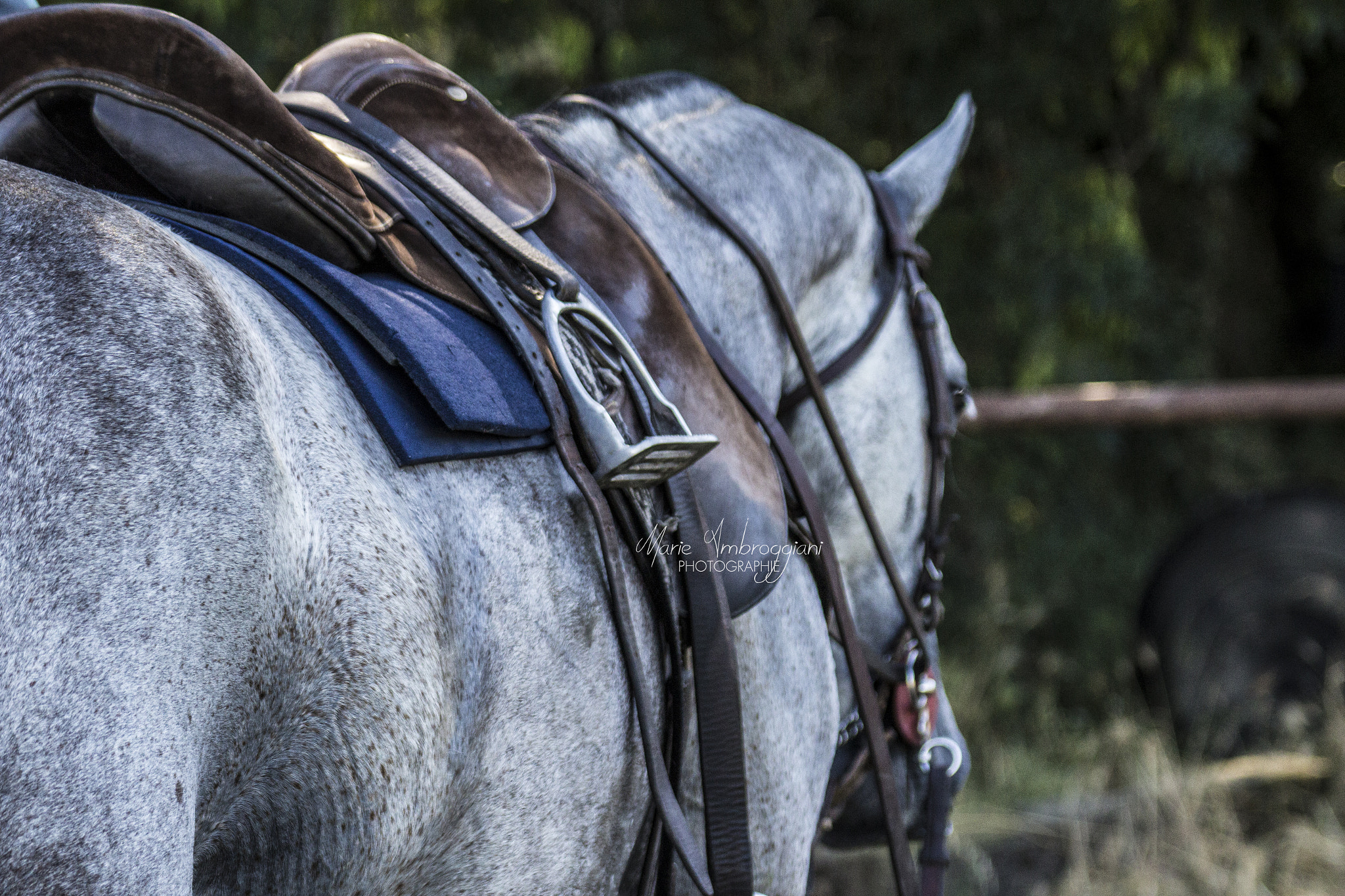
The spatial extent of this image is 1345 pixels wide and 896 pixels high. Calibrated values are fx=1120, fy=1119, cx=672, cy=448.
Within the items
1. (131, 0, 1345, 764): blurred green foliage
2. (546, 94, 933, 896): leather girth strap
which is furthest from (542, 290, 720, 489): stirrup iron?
(131, 0, 1345, 764): blurred green foliage

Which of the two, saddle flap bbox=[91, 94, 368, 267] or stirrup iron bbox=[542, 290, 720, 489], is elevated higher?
saddle flap bbox=[91, 94, 368, 267]

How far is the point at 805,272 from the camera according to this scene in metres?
1.92

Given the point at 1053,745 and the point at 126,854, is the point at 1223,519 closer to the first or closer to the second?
the point at 1053,745

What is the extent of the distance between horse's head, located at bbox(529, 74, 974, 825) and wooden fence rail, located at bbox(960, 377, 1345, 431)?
2286 millimetres

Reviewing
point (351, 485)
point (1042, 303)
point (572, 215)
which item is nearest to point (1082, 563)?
point (1042, 303)

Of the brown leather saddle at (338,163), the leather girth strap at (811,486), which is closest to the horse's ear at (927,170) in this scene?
the leather girth strap at (811,486)

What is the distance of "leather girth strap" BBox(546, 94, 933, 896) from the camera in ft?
5.48

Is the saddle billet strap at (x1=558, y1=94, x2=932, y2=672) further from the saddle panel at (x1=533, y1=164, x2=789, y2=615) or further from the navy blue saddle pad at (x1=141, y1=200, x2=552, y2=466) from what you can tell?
the navy blue saddle pad at (x1=141, y1=200, x2=552, y2=466)

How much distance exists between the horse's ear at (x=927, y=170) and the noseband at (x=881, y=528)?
5 cm

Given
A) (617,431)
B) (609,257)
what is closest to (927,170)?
(609,257)

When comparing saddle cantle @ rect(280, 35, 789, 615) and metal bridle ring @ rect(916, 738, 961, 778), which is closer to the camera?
saddle cantle @ rect(280, 35, 789, 615)
